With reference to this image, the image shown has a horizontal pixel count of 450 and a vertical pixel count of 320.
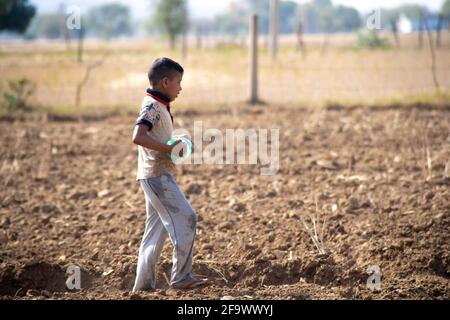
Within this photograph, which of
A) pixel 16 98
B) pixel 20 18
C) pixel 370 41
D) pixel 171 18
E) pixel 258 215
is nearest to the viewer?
pixel 258 215

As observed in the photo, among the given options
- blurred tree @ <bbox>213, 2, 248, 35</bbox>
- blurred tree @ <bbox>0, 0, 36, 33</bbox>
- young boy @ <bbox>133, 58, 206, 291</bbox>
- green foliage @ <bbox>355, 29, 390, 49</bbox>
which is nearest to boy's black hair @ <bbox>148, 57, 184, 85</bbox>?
young boy @ <bbox>133, 58, 206, 291</bbox>

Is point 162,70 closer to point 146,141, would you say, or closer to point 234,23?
point 146,141

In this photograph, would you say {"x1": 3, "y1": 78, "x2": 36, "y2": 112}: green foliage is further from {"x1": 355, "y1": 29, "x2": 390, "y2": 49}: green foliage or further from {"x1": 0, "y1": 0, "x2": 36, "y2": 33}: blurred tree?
{"x1": 0, "y1": 0, "x2": 36, "y2": 33}: blurred tree

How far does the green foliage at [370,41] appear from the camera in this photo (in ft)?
89.7

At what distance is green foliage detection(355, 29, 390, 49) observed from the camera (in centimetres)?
2733

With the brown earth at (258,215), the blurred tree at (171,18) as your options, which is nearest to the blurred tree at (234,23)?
the blurred tree at (171,18)

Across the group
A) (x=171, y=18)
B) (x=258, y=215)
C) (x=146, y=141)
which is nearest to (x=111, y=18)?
(x=171, y=18)

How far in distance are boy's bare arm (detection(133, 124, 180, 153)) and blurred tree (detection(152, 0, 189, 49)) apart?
144ft

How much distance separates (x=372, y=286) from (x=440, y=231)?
3.90 feet

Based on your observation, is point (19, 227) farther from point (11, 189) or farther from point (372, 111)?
point (372, 111)

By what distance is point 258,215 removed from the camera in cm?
577

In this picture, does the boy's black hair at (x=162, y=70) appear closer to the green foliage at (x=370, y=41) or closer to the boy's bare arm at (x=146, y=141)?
the boy's bare arm at (x=146, y=141)

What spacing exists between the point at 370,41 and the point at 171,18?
23.3m

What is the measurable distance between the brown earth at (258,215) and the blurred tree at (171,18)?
39.1m
